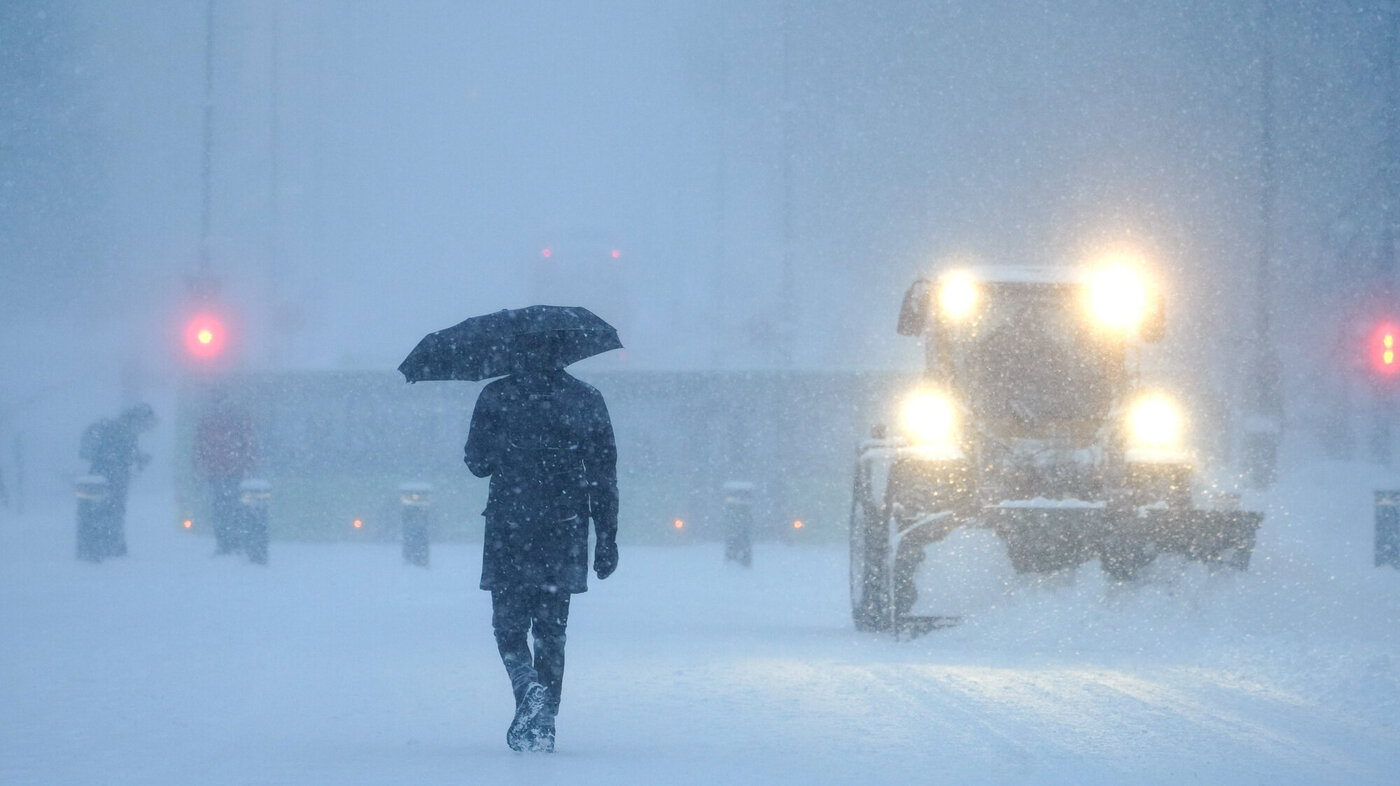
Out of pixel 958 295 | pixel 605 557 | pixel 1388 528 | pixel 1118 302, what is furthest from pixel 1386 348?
pixel 605 557

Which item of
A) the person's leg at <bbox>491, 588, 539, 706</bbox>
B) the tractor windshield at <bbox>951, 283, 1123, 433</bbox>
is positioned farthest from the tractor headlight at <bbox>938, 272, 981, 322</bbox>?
the person's leg at <bbox>491, 588, 539, 706</bbox>

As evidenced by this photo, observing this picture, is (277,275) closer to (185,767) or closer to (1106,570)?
(1106,570)

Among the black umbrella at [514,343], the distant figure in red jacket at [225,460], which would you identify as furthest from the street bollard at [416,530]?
the black umbrella at [514,343]

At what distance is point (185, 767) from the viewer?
5.52 m

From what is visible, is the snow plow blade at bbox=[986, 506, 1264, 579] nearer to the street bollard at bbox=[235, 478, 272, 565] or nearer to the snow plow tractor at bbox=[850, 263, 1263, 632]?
the snow plow tractor at bbox=[850, 263, 1263, 632]

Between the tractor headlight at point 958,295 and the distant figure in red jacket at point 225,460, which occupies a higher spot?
the tractor headlight at point 958,295

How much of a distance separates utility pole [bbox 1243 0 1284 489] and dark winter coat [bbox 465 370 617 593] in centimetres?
1614

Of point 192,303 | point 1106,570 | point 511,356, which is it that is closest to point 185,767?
point 511,356

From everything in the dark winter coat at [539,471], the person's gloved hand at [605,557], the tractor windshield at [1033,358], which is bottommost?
the person's gloved hand at [605,557]

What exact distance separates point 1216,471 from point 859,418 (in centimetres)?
594

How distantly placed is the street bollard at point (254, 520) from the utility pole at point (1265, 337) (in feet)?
44.4

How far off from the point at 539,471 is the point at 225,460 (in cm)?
1421

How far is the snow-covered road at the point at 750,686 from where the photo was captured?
5633mm

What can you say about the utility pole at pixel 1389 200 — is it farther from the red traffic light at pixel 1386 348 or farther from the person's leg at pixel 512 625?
the person's leg at pixel 512 625
